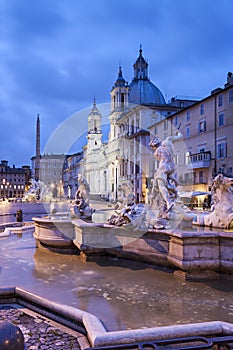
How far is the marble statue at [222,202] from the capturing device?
7.03m

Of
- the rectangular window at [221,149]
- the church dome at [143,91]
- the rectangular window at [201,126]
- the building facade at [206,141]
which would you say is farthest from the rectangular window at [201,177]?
the church dome at [143,91]

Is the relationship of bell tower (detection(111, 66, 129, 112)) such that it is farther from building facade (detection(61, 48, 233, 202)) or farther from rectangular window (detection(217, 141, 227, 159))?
rectangular window (detection(217, 141, 227, 159))

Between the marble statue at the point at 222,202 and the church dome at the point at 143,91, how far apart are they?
53.1 metres

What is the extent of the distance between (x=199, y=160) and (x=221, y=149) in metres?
2.66

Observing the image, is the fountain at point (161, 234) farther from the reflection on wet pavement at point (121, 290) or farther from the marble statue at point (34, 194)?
the marble statue at point (34, 194)

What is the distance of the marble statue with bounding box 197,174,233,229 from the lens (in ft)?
23.1

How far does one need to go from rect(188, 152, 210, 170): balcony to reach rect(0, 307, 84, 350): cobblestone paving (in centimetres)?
2700

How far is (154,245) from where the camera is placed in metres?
6.31

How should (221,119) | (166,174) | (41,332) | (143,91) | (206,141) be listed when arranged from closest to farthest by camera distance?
(41,332) < (166,174) < (221,119) < (206,141) < (143,91)

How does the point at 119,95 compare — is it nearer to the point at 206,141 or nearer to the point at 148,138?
the point at 148,138

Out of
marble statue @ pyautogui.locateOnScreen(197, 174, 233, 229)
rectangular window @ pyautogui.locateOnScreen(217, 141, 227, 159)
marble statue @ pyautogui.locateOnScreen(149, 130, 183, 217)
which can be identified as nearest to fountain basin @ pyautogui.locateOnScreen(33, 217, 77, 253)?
marble statue @ pyautogui.locateOnScreen(149, 130, 183, 217)

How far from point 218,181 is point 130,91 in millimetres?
58861

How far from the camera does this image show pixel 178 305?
4.38 metres

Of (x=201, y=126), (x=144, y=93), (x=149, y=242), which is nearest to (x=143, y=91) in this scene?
(x=144, y=93)
